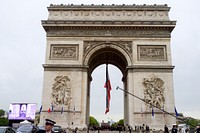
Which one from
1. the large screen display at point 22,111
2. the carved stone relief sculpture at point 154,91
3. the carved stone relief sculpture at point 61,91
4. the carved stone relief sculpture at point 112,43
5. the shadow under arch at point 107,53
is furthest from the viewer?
the large screen display at point 22,111

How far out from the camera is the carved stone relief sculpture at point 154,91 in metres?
25.7

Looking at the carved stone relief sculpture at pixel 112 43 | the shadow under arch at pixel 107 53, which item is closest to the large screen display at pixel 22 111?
the shadow under arch at pixel 107 53

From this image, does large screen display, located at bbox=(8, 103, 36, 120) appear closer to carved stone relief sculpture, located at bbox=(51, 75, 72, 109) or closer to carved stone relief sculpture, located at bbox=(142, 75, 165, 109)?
carved stone relief sculpture, located at bbox=(51, 75, 72, 109)

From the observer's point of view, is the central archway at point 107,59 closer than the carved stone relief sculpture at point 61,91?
No

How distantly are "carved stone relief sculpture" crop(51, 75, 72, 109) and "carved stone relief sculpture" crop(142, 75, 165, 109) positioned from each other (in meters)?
Result: 8.63

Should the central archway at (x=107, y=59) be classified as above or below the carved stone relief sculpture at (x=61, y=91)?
above

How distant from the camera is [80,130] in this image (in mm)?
24719

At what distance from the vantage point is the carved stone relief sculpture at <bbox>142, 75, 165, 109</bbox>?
84.2 feet

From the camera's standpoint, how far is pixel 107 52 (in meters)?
30.3

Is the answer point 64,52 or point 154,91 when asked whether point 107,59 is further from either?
point 154,91

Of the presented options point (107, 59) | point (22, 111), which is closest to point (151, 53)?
point (107, 59)

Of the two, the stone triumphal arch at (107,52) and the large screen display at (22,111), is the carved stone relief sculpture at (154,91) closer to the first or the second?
the stone triumphal arch at (107,52)

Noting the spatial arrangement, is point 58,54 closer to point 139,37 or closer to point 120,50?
point 120,50

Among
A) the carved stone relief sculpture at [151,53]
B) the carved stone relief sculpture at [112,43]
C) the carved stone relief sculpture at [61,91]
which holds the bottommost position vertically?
the carved stone relief sculpture at [61,91]
